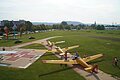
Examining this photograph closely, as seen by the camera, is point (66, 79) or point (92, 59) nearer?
point (66, 79)

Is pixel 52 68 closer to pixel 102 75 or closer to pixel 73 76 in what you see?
pixel 73 76

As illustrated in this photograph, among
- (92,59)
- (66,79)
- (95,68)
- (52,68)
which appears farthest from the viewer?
(92,59)

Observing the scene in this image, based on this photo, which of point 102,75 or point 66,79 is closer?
point 66,79

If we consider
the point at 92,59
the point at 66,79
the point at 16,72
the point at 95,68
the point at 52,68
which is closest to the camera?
the point at 66,79

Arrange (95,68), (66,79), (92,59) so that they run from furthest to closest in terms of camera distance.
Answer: (92,59) < (95,68) < (66,79)

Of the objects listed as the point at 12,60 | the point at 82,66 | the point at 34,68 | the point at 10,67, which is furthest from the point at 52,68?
the point at 12,60

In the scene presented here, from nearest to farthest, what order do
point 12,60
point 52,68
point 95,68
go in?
point 95,68, point 52,68, point 12,60

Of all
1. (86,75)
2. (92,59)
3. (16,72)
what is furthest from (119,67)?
(16,72)

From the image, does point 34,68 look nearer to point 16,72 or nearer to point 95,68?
point 16,72
